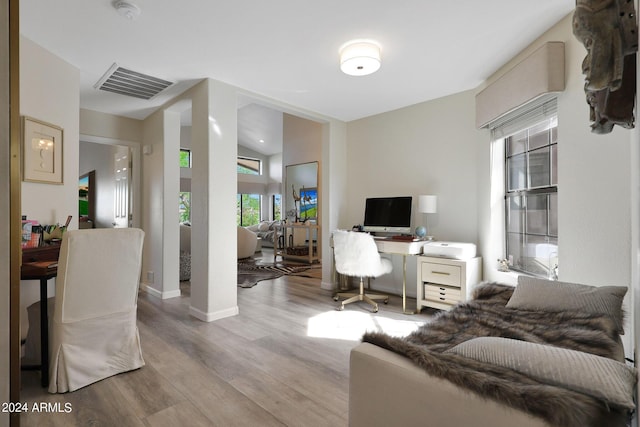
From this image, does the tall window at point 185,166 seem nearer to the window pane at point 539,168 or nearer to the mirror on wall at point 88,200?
the mirror on wall at point 88,200

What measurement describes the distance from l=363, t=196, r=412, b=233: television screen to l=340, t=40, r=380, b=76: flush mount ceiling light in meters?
1.77

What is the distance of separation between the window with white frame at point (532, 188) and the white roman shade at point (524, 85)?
12cm

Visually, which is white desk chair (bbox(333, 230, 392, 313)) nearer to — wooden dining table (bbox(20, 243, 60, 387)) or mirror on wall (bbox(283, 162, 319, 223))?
wooden dining table (bbox(20, 243, 60, 387))

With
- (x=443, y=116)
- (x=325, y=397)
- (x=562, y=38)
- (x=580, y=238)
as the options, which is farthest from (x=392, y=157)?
(x=325, y=397)

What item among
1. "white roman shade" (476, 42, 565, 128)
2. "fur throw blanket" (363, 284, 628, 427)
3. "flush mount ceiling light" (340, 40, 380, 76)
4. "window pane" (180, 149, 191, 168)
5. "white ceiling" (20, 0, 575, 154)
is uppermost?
"window pane" (180, 149, 191, 168)

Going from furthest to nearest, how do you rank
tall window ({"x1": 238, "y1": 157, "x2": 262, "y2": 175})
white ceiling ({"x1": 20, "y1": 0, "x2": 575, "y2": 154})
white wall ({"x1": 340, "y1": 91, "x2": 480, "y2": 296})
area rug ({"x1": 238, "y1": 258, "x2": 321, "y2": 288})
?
1. tall window ({"x1": 238, "y1": 157, "x2": 262, "y2": 175})
2. area rug ({"x1": 238, "y1": 258, "x2": 321, "y2": 288})
3. white wall ({"x1": 340, "y1": 91, "x2": 480, "y2": 296})
4. white ceiling ({"x1": 20, "y1": 0, "x2": 575, "y2": 154})

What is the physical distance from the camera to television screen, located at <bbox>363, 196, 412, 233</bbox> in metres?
3.84

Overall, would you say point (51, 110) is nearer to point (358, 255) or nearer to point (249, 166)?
point (358, 255)

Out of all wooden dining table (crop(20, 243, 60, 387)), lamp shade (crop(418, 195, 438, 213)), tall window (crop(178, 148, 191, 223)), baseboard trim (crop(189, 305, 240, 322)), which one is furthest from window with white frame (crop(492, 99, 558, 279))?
tall window (crop(178, 148, 191, 223))

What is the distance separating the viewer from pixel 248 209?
10930mm

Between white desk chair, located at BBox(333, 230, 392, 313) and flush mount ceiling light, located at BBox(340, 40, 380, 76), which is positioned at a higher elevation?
flush mount ceiling light, located at BBox(340, 40, 380, 76)

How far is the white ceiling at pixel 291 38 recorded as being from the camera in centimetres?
207

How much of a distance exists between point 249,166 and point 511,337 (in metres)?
10.1

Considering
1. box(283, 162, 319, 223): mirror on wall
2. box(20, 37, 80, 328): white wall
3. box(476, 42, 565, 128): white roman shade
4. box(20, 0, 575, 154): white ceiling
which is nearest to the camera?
box(20, 0, 575, 154): white ceiling
